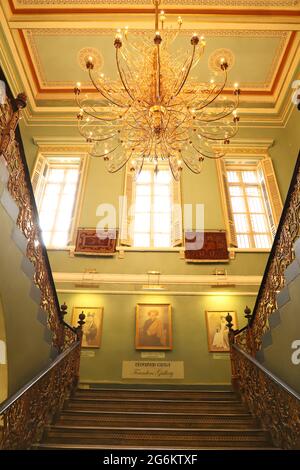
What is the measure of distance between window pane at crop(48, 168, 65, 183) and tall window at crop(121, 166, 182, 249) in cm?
198

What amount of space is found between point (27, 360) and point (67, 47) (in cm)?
812

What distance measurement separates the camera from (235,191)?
9461mm

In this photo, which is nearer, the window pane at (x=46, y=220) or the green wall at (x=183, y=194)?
the green wall at (x=183, y=194)

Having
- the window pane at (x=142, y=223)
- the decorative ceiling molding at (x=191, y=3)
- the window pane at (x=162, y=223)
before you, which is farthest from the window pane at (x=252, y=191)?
the decorative ceiling molding at (x=191, y=3)

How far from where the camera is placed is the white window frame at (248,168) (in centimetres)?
835

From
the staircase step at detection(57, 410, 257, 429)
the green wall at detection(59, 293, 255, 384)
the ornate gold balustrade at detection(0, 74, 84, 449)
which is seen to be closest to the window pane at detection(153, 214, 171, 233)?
the green wall at detection(59, 293, 255, 384)

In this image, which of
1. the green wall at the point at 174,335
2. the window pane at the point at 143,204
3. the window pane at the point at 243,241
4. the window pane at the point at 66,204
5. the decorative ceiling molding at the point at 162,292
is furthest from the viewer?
the window pane at the point at 143,204

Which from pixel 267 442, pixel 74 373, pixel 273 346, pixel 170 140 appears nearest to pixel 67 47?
pixel 170 140

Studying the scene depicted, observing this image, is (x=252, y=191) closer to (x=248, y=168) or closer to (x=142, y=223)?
(x=248, y=168)

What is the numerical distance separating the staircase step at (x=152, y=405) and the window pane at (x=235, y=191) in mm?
5784

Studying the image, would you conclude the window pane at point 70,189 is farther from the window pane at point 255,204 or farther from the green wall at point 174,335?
the window pane at point 255,204

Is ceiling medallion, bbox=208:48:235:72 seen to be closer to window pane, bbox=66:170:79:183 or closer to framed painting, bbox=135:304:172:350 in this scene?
window pane, bbox=66:170:79:183

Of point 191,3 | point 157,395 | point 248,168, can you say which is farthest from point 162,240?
point 191,3

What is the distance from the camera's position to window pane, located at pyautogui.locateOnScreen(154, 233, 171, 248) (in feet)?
27.8
